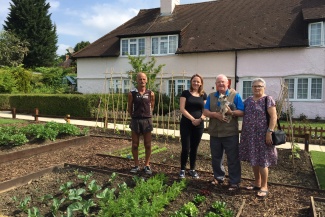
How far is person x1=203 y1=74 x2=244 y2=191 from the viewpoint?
507cm

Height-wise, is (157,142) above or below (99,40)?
below

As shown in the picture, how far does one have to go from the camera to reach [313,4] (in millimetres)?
19094

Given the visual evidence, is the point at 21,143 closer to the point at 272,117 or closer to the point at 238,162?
the point at 238,162

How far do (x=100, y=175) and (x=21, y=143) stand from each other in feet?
11.9

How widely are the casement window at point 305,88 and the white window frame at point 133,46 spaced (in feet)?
33.6

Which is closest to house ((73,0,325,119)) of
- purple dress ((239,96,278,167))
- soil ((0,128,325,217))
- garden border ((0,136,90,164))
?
garden border ((0,136,90,164))

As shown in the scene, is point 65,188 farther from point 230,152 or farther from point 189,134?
point 230,152

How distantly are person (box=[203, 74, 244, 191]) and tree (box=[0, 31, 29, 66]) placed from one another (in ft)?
111

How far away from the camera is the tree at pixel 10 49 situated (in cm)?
3397

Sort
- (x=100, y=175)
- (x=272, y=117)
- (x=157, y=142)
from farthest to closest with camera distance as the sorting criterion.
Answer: (x=157, y=142), (x=100, y=175), (x=272, y=117)

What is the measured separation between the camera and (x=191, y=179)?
573 cm

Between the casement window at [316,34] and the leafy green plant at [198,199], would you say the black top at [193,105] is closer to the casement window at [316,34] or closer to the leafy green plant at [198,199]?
the leafy green plant at [198,199]

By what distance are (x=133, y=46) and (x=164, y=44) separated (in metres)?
2.53

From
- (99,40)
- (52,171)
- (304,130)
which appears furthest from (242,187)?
(99,40)
